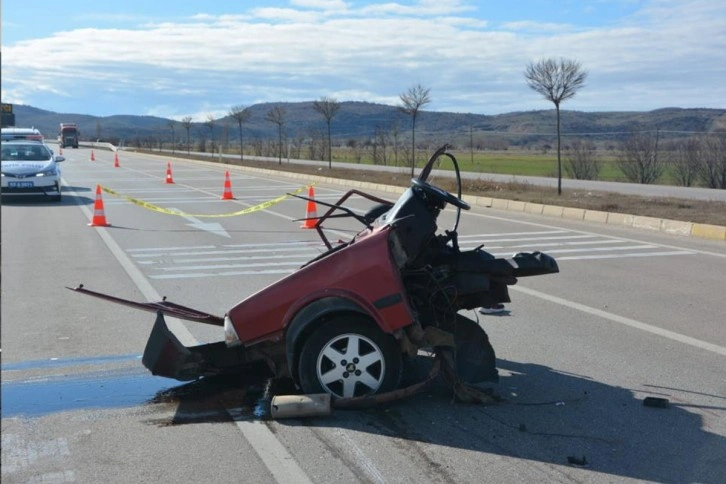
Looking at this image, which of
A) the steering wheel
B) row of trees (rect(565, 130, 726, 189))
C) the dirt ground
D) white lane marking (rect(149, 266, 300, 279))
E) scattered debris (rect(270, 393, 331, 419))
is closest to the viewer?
scattered debris (rect(270, 393, 331, 419))

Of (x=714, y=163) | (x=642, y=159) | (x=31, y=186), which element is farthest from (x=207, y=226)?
(x=642, y=159)

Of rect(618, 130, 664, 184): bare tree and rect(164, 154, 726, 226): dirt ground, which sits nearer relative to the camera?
rect(164, 154, 726, 226): dirt ground

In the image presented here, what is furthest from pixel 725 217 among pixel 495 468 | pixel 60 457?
pixel 60 457

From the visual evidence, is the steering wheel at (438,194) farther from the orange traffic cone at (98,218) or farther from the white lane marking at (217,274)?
the orange traffic cone at (98,218)

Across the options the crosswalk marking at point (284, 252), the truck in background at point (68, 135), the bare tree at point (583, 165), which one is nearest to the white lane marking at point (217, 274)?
the crosswalk marking at point (284, 252)

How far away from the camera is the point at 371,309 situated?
5441 mm

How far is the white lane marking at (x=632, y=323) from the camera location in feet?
24.2

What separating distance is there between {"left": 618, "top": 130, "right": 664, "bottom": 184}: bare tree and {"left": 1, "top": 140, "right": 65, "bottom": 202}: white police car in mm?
24689

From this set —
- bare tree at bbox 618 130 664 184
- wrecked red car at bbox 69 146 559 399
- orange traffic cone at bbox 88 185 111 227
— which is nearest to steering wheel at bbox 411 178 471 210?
wrecked red car at bbox 69 146 559 399

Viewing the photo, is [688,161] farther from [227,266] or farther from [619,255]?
[227,266]

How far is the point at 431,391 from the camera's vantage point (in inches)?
235

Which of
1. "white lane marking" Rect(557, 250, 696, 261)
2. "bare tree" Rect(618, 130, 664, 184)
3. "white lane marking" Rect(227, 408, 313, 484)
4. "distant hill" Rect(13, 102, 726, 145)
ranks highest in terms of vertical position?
"distant hill" Rect(13, 102, 726, 145)

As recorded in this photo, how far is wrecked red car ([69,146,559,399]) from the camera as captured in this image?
5.46 metres

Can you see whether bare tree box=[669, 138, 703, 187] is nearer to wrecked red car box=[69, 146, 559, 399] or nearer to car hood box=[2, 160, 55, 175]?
car hood box=[2, 160, 55, 175]
